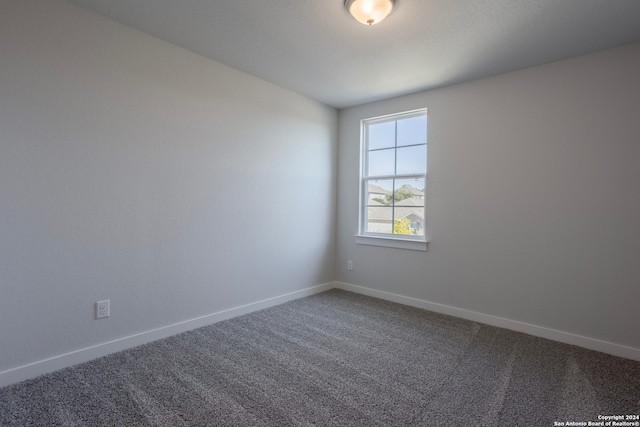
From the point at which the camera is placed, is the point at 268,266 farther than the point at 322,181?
No

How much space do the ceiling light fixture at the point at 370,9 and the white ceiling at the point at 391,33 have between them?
73 mm

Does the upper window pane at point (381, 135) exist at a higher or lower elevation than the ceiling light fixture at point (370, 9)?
lower

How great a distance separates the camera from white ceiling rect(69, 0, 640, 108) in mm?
2004

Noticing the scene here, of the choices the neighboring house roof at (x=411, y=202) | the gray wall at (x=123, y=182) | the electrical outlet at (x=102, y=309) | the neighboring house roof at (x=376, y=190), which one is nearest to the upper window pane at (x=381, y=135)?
the neighboring house roof at (x=376, y=190)

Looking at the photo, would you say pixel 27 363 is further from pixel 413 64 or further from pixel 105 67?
pixel 413 64

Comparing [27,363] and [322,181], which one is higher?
[322,181]

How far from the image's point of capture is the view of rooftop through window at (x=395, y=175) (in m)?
3.48

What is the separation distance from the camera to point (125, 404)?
167cm

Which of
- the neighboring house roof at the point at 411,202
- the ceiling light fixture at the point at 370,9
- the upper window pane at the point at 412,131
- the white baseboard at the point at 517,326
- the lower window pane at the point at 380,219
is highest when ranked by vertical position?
the ceiling light fixture at the point at 370,9

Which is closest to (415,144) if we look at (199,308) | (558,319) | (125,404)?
(558,319)

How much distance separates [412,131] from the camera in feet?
11.7

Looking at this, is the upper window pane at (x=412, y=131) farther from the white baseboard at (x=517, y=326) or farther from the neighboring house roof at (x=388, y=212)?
the white baseboard at (x=517, y=326)

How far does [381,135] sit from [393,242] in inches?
52.2

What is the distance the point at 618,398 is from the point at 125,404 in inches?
109
